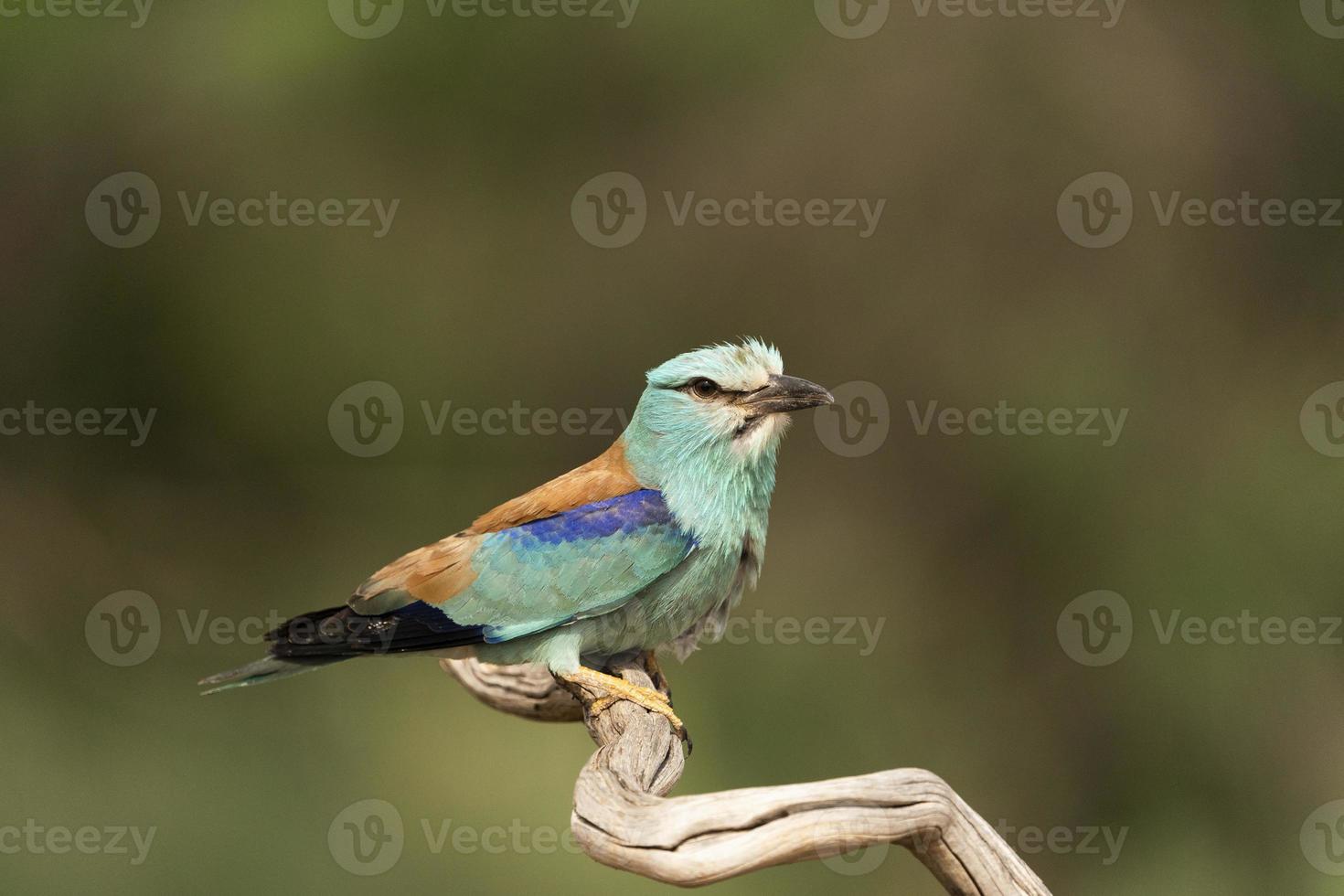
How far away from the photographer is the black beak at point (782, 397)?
11.2 feet

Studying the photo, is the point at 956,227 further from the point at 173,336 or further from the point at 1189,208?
the point at 173,336

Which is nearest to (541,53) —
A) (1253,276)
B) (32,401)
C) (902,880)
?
(32,401)

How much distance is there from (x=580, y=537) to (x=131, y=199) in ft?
11.8

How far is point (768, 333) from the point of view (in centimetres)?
633
